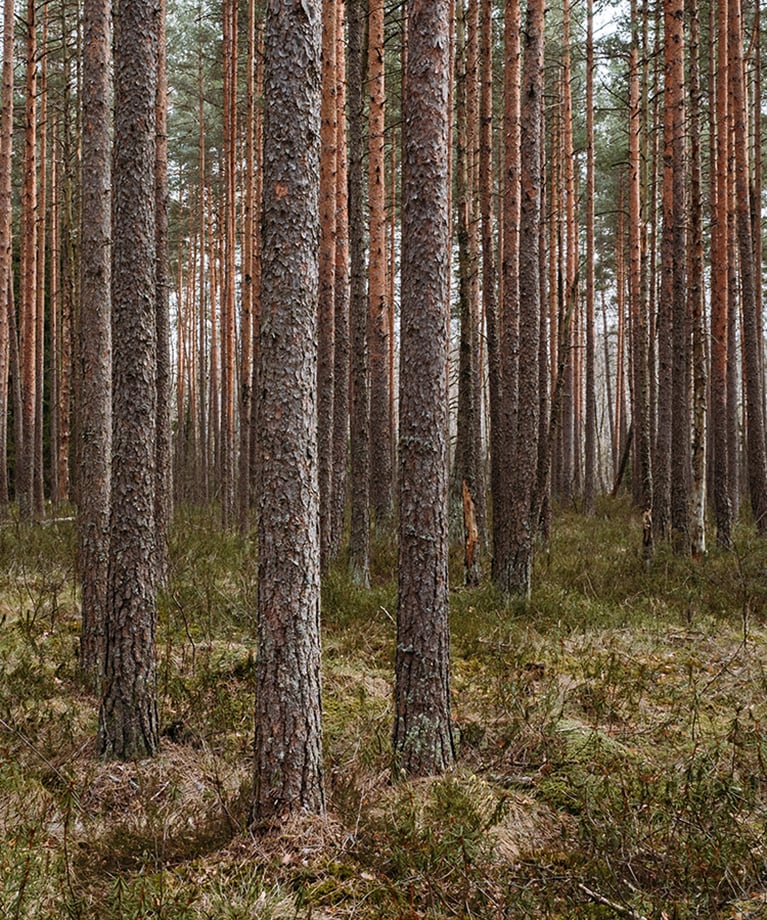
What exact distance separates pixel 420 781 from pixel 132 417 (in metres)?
2.73

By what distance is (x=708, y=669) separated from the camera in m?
6.52

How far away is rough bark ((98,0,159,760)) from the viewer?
4664 millimetres

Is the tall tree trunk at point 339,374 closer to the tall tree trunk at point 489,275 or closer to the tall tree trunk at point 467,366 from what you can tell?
the tall tree trunk at point 467,366

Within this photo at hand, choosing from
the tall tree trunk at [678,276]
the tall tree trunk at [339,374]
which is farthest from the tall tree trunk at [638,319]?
the tall tree trunk at [339,374]

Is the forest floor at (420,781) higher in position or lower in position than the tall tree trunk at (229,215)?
lower

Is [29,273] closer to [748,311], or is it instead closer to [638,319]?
[638,319]

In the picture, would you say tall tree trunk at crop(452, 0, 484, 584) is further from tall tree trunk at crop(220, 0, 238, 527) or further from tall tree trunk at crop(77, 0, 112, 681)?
tall tree trunk at crop(77, 0, 112, 681)

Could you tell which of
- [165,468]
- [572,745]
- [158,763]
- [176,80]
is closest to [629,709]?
[572,745]

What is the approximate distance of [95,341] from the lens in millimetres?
5906

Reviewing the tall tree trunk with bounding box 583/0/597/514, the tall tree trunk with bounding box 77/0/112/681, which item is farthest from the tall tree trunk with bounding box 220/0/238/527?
the tall tree trunk with bounding box 77/0/112/681

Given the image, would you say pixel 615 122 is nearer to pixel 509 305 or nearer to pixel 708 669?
pixel 509 305

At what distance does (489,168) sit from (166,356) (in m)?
5.07

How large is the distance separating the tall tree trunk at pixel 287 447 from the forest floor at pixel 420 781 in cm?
36

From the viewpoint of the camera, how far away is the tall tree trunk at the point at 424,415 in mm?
4449
